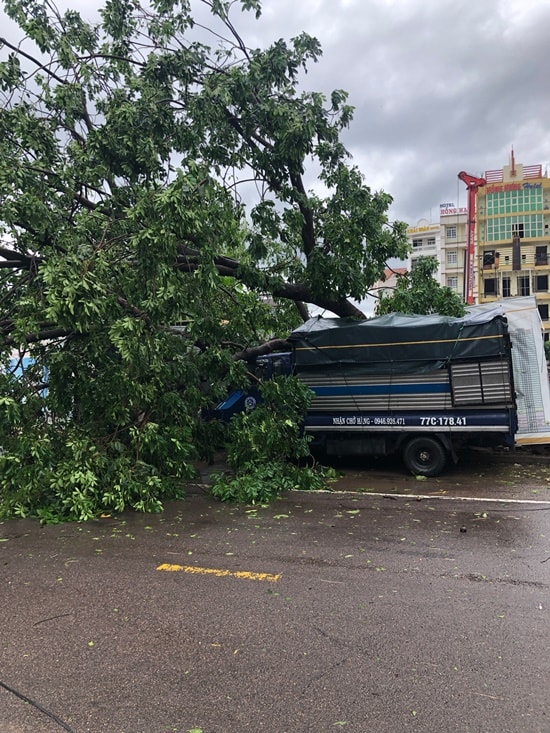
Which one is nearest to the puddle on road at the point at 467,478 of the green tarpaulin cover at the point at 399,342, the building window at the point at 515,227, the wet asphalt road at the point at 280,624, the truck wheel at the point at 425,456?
the truck wheel at the point at 425,456

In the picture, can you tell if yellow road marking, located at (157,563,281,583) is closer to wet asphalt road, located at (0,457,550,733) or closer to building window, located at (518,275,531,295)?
wet asphalt road, located at (0,457,550,733)

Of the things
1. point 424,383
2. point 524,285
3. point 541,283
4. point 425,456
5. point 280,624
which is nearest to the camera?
point 280,624

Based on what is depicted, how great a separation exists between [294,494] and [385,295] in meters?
6.13

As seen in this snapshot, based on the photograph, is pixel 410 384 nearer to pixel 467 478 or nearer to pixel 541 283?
pixel 467 478

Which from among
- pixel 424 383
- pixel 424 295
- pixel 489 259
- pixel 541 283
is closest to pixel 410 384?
pixel 424 383

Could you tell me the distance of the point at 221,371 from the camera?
9.97m

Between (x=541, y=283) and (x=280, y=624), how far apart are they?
5594 centimetres

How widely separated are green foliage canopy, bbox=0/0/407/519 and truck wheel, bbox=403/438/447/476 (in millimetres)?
2945

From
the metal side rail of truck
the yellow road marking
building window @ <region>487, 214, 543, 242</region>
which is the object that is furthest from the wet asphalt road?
building window @ <region>487, 214, 543, 242</region>

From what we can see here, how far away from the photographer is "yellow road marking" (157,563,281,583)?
4910 mm

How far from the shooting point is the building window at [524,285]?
52.7 metres

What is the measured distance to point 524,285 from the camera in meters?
52.9

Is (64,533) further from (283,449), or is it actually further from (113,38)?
(113,38)

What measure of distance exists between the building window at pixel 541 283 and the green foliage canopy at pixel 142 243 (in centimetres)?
4828
